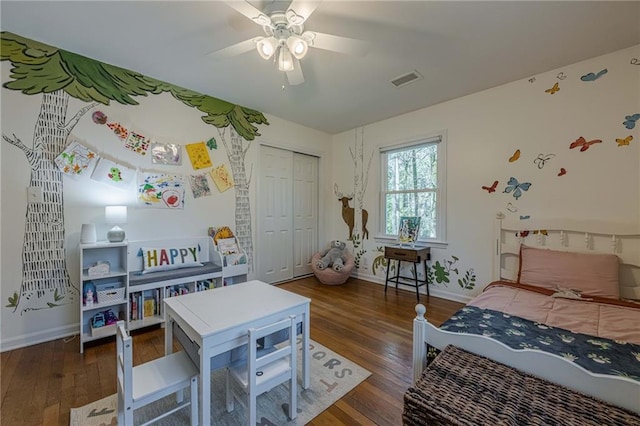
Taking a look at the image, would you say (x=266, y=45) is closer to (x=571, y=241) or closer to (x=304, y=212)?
(x=304, y=212)

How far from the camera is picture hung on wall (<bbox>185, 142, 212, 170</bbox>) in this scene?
311 centimetres

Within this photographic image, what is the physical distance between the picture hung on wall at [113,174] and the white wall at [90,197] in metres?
0.06

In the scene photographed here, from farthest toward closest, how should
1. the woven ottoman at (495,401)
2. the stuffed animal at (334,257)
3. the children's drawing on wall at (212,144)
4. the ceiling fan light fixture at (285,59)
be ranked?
the stuffed animal at (334,257) < the children's drawing on wall at (212,144) < the ceiling fan light fixture at (285,59) < the woven ottoman at (495,401)

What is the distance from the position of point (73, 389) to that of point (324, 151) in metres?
4.12

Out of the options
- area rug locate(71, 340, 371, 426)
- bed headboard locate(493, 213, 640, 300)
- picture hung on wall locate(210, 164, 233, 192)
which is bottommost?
area rug locate(71, 340, 371, 426)

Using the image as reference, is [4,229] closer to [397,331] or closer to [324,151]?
[397,331]

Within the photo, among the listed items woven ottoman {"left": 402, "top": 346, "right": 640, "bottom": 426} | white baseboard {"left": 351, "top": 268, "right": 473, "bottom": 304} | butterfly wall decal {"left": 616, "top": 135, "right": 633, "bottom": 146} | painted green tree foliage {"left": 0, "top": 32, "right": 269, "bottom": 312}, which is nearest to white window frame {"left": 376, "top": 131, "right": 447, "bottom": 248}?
white baseboard {"left": 351, "top": 268, "right": 473, "bottom": 304}

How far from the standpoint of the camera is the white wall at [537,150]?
90.0 inches

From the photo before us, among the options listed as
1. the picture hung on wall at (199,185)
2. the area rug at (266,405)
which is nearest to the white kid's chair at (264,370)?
the area rug at (266,405)

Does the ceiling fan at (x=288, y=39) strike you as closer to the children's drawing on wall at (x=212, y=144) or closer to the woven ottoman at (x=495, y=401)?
the children's drawing on wall at (x=212, y=144)

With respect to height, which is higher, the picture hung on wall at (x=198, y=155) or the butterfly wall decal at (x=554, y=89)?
the butterfly wall decal at (x=554, y=89)

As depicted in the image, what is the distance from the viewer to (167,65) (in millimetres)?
2533

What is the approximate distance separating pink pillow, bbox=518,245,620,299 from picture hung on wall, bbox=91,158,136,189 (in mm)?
4147

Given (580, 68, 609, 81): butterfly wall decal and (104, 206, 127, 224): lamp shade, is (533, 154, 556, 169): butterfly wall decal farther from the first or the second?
(104, 206, 127, 224): lamp shade
